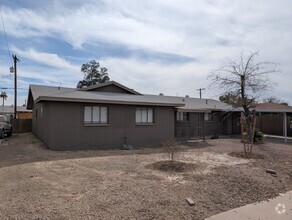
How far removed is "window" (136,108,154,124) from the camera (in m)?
16.4

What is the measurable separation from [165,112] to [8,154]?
937 centimetres

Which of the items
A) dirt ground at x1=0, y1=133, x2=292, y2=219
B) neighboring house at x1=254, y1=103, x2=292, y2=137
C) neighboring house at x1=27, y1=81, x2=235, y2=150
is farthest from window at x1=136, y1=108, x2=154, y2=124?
neighboring house at x1=254, y1=103, x2=292, y2=137

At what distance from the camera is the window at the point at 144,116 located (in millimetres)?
16422

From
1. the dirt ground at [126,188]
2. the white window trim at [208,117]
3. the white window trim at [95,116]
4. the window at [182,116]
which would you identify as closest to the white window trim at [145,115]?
the white window trim at [95,116]

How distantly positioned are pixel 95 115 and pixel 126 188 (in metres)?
8.58

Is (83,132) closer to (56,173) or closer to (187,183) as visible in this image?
(56,173)

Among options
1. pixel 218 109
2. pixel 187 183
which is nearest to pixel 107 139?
pixel 187 183

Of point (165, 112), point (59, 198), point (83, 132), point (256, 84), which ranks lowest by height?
point (59, 198)

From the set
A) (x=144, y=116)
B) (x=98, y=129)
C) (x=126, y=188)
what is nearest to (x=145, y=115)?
(x=144, y=116)

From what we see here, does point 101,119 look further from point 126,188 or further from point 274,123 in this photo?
point 274,123

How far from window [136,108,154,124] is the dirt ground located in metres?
5.97

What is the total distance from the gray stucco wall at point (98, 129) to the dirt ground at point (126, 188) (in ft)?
10.0

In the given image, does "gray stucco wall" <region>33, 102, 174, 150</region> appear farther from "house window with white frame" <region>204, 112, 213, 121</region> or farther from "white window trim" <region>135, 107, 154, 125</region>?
"house window with white frame" <region>204, 112, 213, 121</region>

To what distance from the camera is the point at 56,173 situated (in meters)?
8.20
